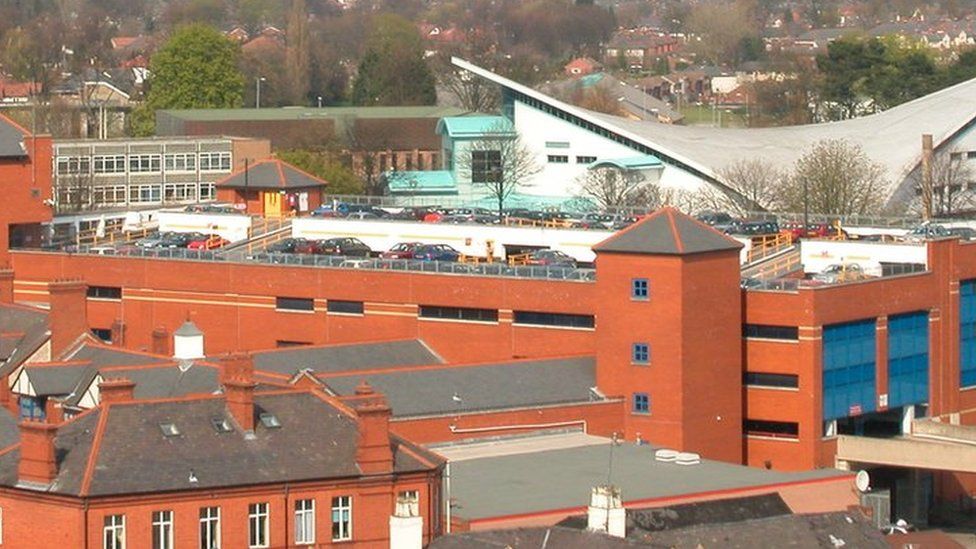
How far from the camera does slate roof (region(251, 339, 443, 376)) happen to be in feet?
244

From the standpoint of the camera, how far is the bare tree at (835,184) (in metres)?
109

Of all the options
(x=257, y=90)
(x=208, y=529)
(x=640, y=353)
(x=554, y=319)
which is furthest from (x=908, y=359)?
(x=257, y=90)

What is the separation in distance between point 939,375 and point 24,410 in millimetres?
24240

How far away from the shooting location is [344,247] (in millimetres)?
89375

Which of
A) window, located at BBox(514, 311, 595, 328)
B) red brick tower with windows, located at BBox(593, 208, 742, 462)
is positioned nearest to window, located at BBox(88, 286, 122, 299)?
window, located at BBox(514, 311, 595, 328)

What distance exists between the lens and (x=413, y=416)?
6825 cm

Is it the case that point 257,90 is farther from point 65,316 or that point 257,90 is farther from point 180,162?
point 65,316

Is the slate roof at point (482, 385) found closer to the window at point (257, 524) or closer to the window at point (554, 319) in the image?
the window at point (554, 319)

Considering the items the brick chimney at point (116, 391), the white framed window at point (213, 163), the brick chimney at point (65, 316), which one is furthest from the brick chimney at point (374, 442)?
the white framed window at point (213, 163)

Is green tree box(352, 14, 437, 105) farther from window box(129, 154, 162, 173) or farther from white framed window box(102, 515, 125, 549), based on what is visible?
white framed window box(102, 515, 125, 549)

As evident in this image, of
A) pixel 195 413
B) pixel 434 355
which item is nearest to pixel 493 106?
pixel 434 355

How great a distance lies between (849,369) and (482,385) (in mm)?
9873

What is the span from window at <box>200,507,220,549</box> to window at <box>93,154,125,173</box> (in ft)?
225

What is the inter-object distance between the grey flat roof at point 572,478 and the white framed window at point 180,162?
193 ft
